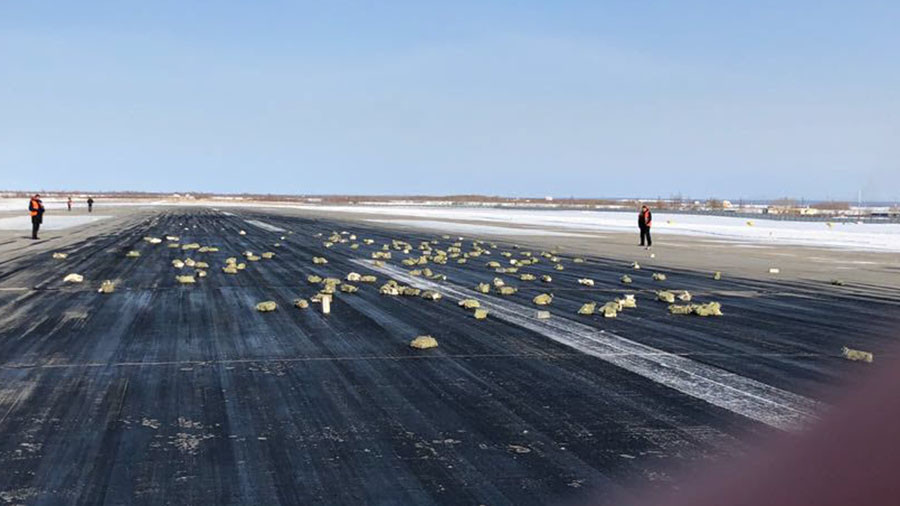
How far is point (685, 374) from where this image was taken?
873 centimetres

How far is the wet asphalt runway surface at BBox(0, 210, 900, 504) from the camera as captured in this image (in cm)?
532

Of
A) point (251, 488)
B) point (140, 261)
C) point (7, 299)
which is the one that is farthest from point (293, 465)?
point (140, 261)

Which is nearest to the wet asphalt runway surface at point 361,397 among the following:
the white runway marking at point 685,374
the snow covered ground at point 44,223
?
the white runway marking at point 685,374

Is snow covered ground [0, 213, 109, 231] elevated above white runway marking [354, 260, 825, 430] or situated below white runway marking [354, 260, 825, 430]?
above

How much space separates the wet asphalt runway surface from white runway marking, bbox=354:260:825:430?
22 centimetres

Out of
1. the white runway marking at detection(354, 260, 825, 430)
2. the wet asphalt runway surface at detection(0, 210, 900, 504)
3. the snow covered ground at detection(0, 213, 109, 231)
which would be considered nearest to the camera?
the wet asphalt runway surface at detection(0, 210, 900, 504)

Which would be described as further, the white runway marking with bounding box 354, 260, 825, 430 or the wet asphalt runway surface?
the white runway marking with bounding box 354, 260, 825, 430

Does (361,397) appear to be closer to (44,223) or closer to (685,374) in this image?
(685,374)

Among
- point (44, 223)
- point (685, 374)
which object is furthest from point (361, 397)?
point (44, 223)

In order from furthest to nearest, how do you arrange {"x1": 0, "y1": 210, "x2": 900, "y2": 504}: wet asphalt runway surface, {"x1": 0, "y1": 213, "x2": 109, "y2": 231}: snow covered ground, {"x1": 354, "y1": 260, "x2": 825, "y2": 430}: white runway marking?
{"x1": 0, "y1": 213, "x2": 109, "y2": 231}: snow covered ground < {"x1": 354, "y1": 260, "x2": 825, "y2": 430}: white runway marking < {"x1": 0, "y1": 210, "x2": 900, "y2": 504}: wet asphalt runway surface

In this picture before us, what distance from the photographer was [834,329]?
1206cm

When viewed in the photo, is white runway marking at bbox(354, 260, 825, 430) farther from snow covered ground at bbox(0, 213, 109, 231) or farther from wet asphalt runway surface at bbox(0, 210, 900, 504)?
snow covered ground at bbox(0, 213, 109, 231)

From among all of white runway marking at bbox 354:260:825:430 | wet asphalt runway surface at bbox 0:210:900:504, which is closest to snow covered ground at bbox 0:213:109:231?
wet asphalt runway surface at bbox 0:210:900:504

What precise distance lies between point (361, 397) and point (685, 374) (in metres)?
3.76
